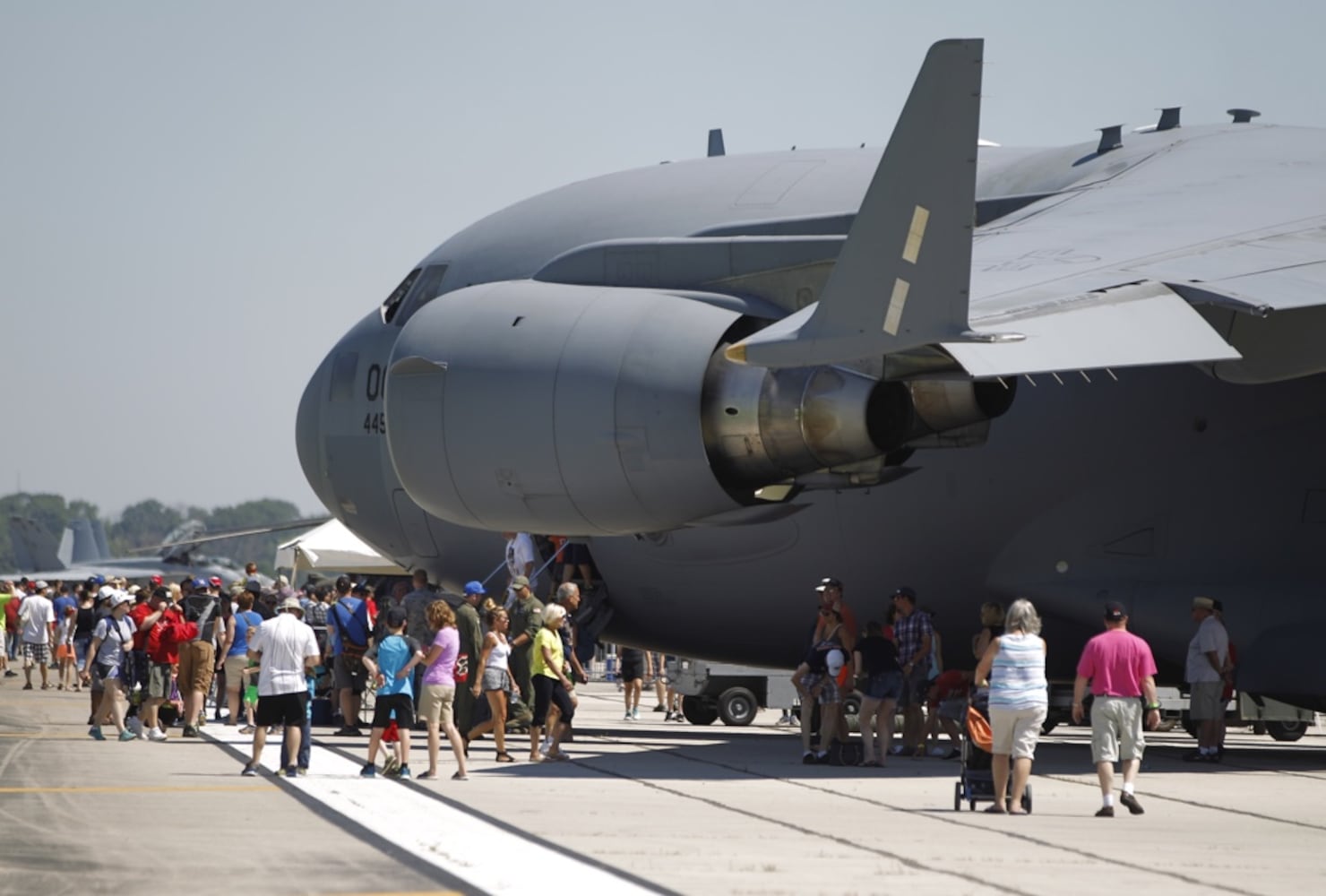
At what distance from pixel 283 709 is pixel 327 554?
810 inches

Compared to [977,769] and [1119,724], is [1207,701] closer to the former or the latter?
[1119,724]

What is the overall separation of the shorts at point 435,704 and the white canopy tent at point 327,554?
769 inches

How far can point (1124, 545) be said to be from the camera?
1619 centimetres

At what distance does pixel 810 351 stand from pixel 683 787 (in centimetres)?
428

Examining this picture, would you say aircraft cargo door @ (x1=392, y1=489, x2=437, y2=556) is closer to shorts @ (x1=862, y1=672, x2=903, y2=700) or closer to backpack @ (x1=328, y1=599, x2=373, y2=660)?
backpack @ (x1=328, y1=599, x2=373, y2=660)

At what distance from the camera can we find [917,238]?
11188 millimetres

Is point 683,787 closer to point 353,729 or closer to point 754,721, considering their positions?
point 353,729

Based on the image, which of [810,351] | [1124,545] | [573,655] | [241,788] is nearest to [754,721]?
[573,655]

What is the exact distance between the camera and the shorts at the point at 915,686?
16.7m

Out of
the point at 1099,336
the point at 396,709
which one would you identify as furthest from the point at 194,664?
the point at 1099,336

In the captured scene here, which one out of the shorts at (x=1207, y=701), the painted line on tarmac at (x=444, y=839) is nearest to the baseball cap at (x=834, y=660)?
the shorts at (x=1207, y=701)

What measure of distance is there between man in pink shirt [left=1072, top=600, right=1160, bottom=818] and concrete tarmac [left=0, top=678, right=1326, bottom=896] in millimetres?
439

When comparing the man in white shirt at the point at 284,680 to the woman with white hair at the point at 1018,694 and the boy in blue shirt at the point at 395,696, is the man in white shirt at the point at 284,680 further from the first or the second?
the woman with white hair at the point at 1018,694

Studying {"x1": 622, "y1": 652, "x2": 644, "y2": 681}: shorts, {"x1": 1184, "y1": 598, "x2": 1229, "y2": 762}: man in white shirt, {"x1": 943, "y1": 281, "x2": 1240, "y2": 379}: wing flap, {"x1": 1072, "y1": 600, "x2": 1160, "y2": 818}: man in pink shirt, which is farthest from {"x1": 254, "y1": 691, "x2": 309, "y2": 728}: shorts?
{"x1": 622, "y1": 652, "x2": 644, "y2": 681}: shorts
